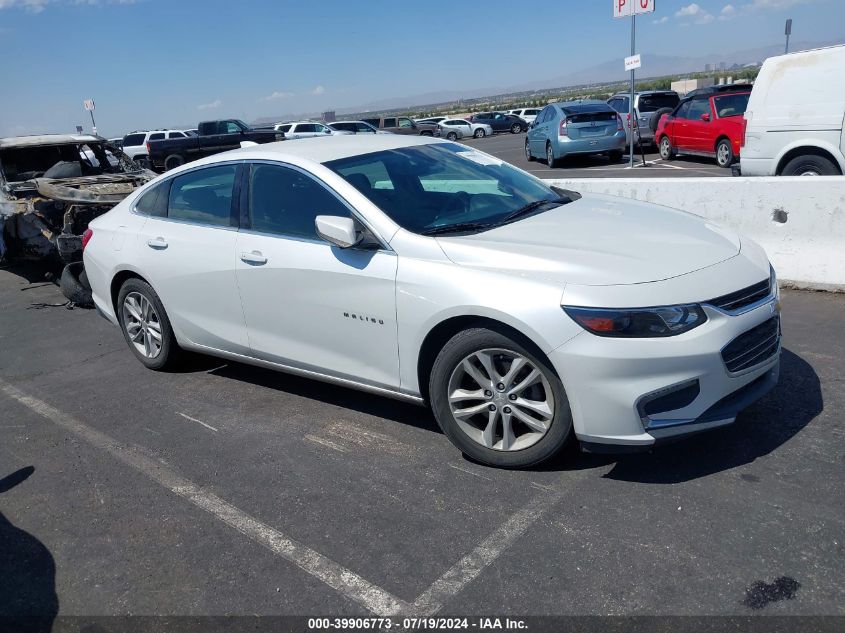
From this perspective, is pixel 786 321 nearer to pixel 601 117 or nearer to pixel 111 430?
pixel 111 430

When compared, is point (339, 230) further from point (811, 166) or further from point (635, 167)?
point (635, 167)

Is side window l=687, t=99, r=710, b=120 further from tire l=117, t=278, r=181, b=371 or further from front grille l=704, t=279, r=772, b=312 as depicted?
tire l=117, t=278, r=181, b=371

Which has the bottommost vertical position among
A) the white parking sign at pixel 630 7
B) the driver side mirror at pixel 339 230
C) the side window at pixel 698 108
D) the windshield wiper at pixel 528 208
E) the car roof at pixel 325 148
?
the side window at pixel 698 108

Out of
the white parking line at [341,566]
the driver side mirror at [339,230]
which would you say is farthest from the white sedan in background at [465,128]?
the white parking line at [341,566]

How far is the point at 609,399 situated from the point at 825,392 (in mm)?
1825

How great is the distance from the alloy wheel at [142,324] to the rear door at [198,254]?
30 centimetres

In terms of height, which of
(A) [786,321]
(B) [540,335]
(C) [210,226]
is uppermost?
(C) [210,226]

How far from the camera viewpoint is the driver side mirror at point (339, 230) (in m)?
3.90

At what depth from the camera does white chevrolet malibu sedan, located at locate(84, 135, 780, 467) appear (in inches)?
131

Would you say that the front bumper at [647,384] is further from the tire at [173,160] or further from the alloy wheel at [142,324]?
the tire at [173,160]

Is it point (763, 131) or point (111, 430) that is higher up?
point (763, 131)

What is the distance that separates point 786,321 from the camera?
5.63 meters

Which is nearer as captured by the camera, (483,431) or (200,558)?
(200,558)

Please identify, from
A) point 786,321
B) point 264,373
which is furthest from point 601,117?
point 264,373
